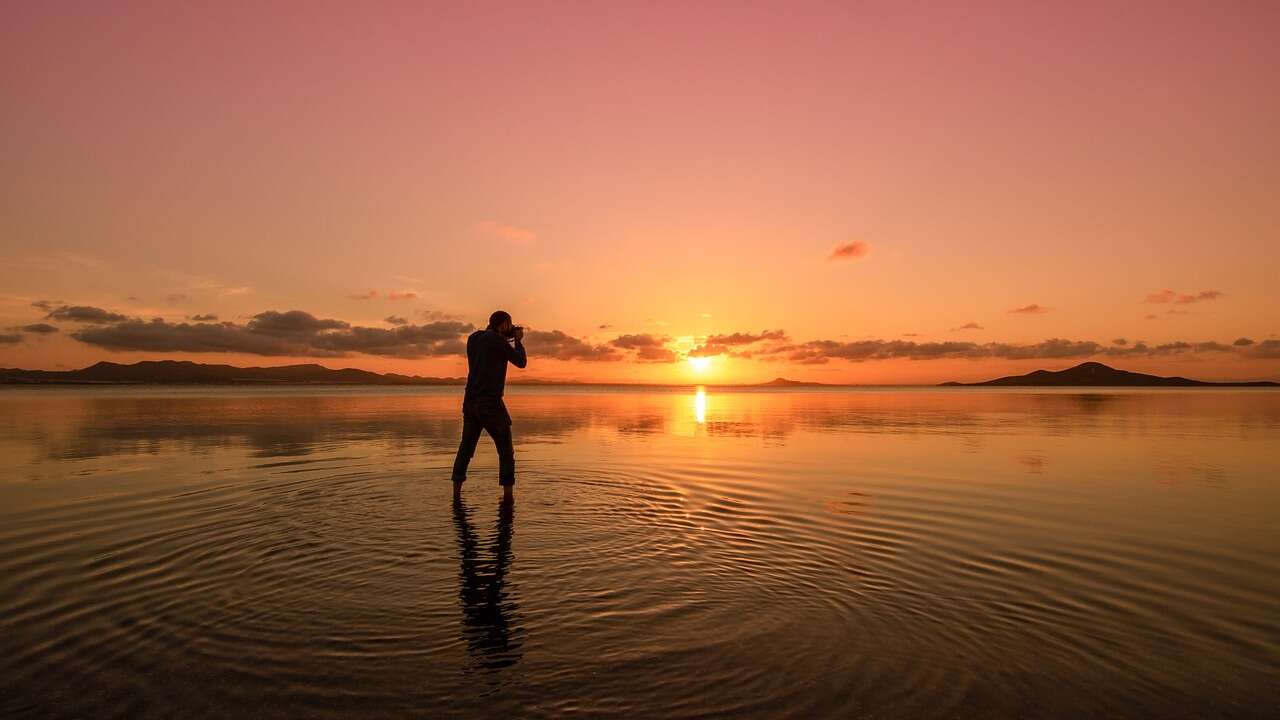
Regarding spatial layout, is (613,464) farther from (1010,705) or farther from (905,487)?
(1010,705)

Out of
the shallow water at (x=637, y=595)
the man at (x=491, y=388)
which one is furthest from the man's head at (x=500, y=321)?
the shallow water at (x=637, y=595)

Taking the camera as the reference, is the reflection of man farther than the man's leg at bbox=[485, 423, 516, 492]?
No

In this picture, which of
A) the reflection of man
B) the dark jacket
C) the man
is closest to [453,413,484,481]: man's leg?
the man

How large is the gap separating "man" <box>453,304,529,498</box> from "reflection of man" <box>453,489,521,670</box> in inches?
112

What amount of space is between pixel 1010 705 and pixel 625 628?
2.77 metres

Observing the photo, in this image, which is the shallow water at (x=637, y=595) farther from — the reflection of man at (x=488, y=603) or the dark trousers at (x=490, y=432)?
the dark trousers at (x=490, y=432)

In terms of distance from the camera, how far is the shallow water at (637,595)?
424 cm

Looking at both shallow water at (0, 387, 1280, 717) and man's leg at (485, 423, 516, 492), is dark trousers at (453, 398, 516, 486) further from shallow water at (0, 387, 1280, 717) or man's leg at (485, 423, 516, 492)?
shallow water at (0, 387, 1280, 717)

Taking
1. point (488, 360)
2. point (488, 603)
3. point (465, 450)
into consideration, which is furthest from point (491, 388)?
point (488, 603)

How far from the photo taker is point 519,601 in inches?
232

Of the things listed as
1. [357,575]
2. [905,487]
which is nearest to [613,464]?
[905,487]

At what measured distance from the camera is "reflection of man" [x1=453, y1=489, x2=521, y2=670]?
187 inches

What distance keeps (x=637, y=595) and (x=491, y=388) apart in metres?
6.61

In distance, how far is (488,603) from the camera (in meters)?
5.81
